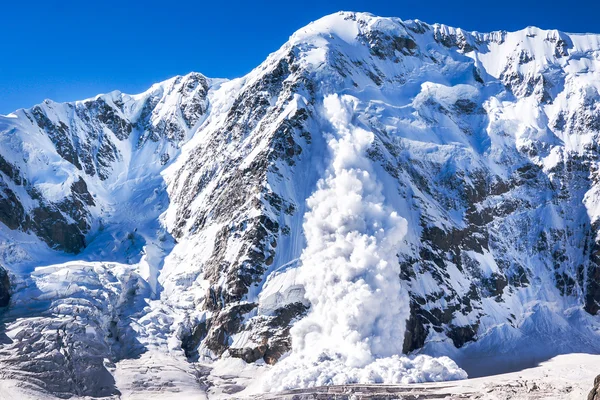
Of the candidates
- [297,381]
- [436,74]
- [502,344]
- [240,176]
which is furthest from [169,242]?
[436,74]

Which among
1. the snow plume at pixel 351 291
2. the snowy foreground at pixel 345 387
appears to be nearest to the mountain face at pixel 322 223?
the snow plume at pixel 351 291

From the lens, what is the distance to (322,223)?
128 metres

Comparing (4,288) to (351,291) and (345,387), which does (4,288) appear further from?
(345,387)

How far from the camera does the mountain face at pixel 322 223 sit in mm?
114062

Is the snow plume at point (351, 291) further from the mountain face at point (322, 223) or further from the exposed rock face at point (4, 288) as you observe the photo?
the exposed rock face at point (4, 288)

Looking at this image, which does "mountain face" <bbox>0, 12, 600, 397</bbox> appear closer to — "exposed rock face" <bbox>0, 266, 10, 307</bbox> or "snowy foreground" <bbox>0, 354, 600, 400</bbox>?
"exposed rock face" <bbox>0, 266, 10, 307</bbox>

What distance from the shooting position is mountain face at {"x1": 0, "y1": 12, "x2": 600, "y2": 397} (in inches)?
4491

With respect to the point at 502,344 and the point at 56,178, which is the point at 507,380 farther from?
the point at 56,178

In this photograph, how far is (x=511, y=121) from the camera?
175750 mm

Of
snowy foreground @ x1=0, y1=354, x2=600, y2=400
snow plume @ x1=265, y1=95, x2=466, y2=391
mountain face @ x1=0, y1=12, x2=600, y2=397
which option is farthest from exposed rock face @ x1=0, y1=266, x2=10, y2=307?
snow plume @ x1=265, y1=95, x2=466, y2=391

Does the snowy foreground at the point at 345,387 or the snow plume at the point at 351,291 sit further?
the snow plume at the point at 351,291

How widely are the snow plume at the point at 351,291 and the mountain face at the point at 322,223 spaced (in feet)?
1.28

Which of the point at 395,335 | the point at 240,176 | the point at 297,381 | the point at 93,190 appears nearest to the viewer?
the point at 297,381

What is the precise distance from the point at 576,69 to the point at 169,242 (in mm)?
127994
